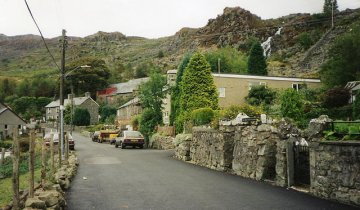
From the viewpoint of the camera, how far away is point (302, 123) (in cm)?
2503

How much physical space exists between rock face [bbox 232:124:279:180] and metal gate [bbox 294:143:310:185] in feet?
5.53

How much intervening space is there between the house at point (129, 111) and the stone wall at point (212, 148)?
40288 mm

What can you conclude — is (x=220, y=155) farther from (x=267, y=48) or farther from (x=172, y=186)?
(x=267, y=48)

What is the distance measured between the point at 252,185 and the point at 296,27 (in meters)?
124

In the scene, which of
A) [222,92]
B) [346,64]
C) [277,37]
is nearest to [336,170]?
[222,92]

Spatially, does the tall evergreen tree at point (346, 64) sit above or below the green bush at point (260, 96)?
above

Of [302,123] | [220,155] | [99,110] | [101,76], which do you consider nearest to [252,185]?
[220,155]

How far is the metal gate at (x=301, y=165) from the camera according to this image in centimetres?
1378

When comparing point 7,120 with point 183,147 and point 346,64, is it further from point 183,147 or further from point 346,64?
point 346,64

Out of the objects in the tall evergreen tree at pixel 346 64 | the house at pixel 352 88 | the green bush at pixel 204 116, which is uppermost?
the tall evergreen tree at pixel 346 64

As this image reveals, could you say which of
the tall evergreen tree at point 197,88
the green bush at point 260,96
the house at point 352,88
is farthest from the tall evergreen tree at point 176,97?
the house at point 352,88

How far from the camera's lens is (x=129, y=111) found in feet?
246

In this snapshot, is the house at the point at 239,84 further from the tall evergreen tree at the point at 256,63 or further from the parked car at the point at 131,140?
the tall evergreen tree at the point at 256,63

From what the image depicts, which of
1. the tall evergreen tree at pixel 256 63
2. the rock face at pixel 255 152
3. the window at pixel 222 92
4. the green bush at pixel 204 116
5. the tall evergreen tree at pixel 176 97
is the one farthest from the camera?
the tall evergreen tree at pixel 256 63
